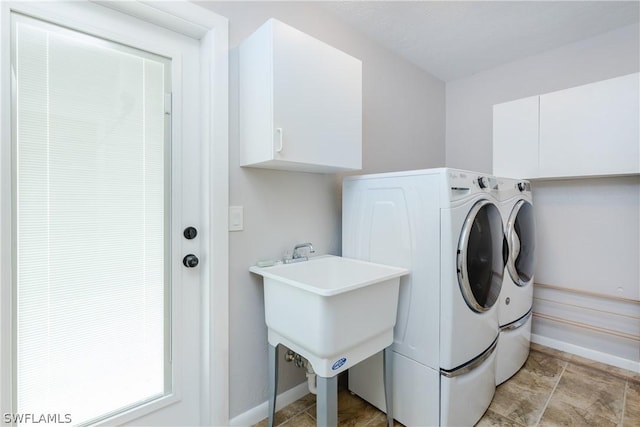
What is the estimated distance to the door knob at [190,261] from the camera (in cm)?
150

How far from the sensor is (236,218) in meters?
1.58

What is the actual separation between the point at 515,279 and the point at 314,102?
175 centimetres

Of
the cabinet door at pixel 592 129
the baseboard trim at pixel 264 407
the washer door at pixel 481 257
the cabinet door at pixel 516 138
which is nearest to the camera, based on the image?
the washer door at pixel 481 257

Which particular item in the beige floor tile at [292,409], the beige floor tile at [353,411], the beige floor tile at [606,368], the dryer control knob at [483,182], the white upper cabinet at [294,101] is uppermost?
the white upper cabinet at [294,101]

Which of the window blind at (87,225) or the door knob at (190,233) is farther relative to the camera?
the door knob at (190,233)

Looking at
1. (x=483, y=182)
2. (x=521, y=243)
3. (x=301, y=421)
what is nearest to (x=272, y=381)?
(x=301, y=421)

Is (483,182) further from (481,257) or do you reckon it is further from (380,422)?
(380,422)

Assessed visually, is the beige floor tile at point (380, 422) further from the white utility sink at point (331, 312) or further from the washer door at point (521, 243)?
the washer door at point (521, 243)

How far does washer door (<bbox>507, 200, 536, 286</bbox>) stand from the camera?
79.3 inches

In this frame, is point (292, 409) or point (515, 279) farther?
point (515, 279)

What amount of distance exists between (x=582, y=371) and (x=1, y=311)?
326 cm

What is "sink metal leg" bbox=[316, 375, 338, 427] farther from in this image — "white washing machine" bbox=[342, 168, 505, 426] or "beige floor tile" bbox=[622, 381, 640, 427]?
"beige floor tile" bbox=[622, 381, 640, 427]

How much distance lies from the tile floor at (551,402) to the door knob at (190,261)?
94cm

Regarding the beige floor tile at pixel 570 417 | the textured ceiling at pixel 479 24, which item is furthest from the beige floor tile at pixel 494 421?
the textured ceiling at pixel 479 24
